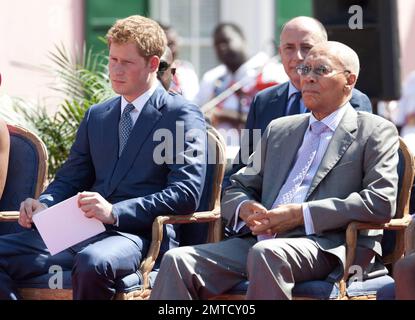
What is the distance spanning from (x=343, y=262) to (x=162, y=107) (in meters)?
1.32

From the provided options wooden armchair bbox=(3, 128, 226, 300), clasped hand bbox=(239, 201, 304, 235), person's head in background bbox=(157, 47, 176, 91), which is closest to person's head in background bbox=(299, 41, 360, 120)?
clasped hand bbox=(239, 201, 304, 235)

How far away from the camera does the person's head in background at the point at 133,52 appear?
6691 millimetres

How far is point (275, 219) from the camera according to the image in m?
6.19

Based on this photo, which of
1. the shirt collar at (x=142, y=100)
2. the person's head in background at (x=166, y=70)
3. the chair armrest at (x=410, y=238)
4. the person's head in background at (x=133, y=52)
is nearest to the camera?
the chair armrest at (x=410, y=238)

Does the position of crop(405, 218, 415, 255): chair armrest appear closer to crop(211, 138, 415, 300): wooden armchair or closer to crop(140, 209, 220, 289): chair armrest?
crop(211, 138, 415, 300): wooden armchair

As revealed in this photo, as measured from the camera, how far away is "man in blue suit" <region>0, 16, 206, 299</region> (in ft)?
21.2

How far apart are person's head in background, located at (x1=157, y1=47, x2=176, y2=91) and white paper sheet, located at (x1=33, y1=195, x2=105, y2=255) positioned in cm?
118

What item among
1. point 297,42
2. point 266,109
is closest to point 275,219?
point 266,109

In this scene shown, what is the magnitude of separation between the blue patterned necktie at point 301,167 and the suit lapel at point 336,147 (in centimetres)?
10

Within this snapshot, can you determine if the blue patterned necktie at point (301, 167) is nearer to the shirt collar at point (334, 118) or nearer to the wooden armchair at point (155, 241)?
the shirt collar at point (334, 118)

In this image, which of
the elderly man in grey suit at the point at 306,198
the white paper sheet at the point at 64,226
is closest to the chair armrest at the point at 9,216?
the white paper sheet at the point at 64,226

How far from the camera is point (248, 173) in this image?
21.7 ft

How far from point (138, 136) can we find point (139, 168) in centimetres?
17
